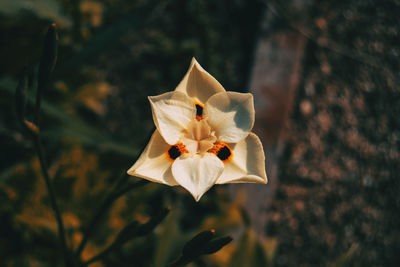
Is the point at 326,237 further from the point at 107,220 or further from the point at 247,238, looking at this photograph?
the point at 107,220

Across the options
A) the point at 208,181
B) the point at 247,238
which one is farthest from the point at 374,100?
the point at 208,181

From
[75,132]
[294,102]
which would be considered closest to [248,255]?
[75,132]

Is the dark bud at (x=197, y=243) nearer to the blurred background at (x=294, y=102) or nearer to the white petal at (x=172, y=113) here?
the white petal at (x=172, y=113)

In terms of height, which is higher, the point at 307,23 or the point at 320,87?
the point at 307,23

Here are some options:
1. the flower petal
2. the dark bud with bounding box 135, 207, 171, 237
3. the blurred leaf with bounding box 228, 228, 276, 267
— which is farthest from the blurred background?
the flower petal

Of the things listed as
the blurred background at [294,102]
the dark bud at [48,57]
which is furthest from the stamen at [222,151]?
the blurred background at [294,102]

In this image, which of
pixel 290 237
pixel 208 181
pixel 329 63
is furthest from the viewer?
pixel 329 63

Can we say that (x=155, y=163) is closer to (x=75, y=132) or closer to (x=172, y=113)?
(x=172, y=113)
